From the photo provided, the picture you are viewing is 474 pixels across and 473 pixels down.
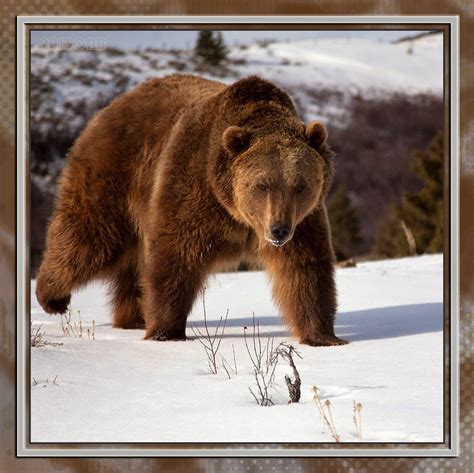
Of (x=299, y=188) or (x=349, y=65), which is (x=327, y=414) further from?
(x=349, y=65)

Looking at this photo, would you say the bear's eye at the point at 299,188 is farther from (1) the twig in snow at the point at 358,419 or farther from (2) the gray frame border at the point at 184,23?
(1) the twig in snow at the point at 358,419

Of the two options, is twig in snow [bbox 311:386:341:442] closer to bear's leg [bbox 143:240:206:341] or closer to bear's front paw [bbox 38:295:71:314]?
bear's leg [bbox 143:240:206:341]

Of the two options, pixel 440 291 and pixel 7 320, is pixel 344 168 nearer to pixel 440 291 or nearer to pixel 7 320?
pixel 440 291

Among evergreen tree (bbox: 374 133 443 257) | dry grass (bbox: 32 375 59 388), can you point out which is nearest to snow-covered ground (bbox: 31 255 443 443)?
dry grass (bbox: 32 375 59 388)

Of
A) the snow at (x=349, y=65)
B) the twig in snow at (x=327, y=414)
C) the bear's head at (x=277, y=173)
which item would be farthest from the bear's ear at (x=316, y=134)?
the snow at (x=349, y=65)

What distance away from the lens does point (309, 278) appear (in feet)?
26.1

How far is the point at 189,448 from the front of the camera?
6074mm

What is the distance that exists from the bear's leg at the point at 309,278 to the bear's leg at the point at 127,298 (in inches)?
83.1

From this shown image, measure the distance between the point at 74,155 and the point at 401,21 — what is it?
4153mm

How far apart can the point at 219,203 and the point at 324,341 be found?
146 centimetres

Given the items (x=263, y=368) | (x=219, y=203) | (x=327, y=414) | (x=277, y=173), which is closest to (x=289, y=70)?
(x=219, y=203)

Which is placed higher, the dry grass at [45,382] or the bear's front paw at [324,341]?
the bear's front paw at [324,341]

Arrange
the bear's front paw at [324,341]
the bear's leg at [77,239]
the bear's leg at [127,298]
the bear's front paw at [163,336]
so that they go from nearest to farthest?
1. the bear's front paw at [324,341]
2. the bear's front paw at [163,336]
3. the bear's leg at [77,239]
4. the bear's leg at [127,298]

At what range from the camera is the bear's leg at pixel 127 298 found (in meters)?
9.61
